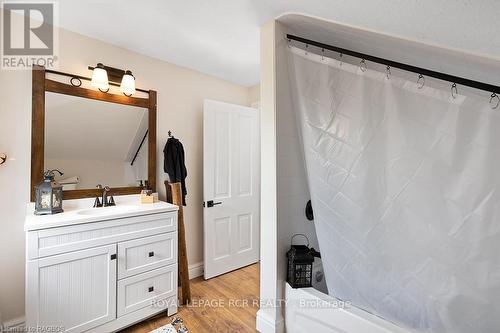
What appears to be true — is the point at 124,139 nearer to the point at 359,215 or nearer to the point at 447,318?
the point at 359,215

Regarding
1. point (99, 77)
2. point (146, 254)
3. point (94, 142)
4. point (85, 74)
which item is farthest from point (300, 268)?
point (85, 74)

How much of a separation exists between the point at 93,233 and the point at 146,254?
0.42m

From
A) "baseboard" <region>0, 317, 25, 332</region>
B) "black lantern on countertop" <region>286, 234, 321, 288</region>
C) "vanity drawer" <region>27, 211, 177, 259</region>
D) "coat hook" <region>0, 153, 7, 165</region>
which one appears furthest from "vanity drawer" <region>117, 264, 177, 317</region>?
"coat hook" <region>0, 153, 7, 165</region>

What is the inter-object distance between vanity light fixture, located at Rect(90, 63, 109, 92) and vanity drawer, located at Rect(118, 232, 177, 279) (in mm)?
1347

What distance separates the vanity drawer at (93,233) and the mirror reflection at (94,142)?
56 cm

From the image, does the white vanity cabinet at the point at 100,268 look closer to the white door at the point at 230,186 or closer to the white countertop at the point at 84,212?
the white countertop at the point at 84,212

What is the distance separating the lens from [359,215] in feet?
4.65

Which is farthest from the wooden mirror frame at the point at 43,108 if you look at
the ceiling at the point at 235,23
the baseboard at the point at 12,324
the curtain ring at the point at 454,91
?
the curtain ring at the point at 454,91

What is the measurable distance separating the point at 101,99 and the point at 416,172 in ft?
8.14

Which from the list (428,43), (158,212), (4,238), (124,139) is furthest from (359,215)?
(4,238)

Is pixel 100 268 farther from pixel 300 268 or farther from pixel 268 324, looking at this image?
pixel 300 268

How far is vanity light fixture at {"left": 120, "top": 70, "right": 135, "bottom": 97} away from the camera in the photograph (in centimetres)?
202

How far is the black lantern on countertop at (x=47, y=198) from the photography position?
1.60m

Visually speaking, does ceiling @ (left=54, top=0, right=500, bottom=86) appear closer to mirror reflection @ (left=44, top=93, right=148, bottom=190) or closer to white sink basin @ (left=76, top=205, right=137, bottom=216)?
mirror reflection @ (left=44, top=93, right=148, bottom=190)
